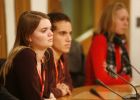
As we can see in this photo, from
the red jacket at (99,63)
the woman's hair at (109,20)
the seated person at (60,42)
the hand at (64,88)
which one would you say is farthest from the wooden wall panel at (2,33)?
the woman's hair at (109,20)

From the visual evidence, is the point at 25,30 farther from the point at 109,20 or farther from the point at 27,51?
the point at 109,20

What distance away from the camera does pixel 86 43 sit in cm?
482

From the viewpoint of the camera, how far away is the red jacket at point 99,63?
2594 millimetres

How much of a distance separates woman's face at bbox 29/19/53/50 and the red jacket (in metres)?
0.82

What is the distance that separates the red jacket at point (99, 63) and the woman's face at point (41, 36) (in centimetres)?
82

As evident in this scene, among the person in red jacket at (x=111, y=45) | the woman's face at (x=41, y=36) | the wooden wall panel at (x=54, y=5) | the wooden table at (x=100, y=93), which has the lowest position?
the wooden table at (x=100, y=93)

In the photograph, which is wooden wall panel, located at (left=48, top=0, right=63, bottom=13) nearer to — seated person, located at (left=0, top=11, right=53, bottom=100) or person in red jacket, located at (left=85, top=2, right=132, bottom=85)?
person in red jacket, located at (left=85, top=2, right=132, bottom=85)

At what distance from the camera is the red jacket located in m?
2.59

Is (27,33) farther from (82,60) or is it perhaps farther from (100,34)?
(82,60)

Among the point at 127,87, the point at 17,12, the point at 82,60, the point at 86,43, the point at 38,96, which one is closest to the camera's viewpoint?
the point at 38,96

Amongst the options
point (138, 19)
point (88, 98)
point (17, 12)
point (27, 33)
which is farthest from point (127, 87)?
point (138, 19)

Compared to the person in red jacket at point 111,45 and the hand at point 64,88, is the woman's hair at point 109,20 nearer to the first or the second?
the person in red jacket at point 111,45

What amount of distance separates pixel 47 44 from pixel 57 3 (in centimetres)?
178

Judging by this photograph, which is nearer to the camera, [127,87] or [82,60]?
[127,87]
